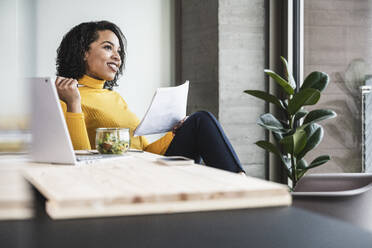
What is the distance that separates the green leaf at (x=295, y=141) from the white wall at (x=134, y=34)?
1487 mm

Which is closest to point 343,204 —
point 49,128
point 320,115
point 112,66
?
point 49,128

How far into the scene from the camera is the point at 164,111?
1.85 metres

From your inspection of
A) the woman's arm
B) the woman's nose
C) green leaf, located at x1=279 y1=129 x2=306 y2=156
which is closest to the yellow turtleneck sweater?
the woman's nose

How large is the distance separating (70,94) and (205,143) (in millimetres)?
628

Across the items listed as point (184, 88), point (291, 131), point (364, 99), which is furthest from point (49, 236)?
point (364, 99)

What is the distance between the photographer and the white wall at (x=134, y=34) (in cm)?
389

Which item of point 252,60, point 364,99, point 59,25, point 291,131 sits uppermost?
point 59,25

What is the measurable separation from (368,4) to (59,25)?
94.9 inches

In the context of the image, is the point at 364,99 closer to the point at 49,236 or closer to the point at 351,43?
the point at 351,43

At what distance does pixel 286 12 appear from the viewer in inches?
149

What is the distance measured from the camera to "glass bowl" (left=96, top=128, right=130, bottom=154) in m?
1.58

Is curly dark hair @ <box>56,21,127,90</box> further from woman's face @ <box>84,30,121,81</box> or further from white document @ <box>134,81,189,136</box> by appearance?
white document @ <box>134,81,189,136</box>

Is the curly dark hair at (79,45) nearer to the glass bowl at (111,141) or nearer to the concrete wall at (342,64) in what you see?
the glass bowl at (111,141)

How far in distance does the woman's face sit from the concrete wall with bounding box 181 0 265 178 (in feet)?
4.10
